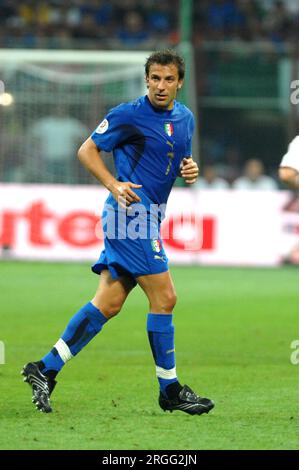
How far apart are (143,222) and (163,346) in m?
0.76

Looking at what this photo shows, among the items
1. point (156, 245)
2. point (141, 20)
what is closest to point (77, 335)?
point (156, 245)

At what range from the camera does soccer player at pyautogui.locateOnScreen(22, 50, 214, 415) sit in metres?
6.87

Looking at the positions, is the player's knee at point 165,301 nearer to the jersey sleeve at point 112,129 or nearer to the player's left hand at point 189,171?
the player's left hand at point 189,171

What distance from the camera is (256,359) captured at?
30.8 feet

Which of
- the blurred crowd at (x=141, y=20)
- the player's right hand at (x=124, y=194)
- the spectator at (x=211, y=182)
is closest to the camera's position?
the player's right hand at (x=124, y=194)

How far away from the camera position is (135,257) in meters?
6.87

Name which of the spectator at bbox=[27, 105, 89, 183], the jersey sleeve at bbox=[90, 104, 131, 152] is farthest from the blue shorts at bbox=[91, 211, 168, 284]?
the spectator at bbox=[27, 105, 89, 183]

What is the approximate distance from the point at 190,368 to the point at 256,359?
0.77m

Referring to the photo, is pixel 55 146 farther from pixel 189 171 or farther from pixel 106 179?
pixel 106 179

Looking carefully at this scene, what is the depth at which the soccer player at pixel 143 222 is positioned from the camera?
687 cm

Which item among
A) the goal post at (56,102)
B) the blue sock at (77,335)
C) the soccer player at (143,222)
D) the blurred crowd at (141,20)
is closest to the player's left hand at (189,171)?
the soccer player at (143,222)

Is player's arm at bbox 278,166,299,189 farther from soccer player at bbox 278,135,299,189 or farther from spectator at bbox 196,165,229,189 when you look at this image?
spectator at bbox 196,165,229,189

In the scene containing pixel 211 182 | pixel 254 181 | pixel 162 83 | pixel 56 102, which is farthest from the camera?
pixel 56 102
